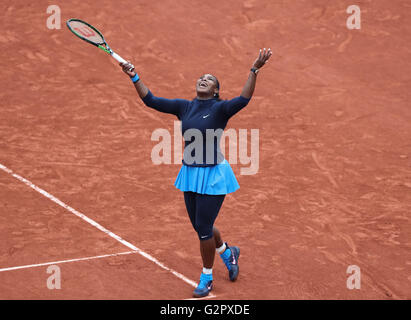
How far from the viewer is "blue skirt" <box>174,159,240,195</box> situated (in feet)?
22.3

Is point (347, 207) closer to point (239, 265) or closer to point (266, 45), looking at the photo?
point (239, 265)

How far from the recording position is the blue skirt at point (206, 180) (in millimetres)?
6793

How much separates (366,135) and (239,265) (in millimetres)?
6201

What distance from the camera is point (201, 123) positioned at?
670 cm

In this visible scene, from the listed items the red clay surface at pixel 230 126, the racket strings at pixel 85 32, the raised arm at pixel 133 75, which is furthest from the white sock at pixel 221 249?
the racket strings at pixel 85 32

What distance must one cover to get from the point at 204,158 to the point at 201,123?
0.40 m

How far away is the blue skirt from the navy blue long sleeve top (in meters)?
0.07

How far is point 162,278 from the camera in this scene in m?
7.52
